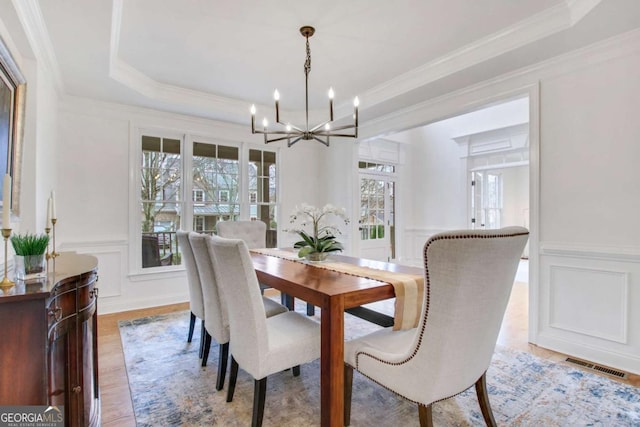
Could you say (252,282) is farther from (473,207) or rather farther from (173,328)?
(473,207)

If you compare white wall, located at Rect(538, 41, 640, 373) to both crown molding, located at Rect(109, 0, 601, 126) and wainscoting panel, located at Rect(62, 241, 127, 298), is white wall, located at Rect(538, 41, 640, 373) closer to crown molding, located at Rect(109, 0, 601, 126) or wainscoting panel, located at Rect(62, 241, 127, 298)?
crown molding, located at Rect(109, 0, 601, 126)

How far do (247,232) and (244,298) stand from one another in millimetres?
2077

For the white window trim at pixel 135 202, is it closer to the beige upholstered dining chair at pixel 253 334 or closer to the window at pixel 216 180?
the window at pixel 216 180

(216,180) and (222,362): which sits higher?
(216,180)

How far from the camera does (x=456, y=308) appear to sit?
1332 millimetres

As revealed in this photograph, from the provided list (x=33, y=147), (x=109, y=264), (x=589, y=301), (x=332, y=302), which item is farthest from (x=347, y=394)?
(x=109, y=264)

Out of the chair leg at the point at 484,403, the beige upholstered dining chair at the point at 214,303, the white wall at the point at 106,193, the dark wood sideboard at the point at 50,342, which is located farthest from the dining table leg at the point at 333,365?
the white wall at the point at 106,193

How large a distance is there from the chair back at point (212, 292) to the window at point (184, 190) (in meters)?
2.39

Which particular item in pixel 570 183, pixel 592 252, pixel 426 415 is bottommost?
pixel 426 415

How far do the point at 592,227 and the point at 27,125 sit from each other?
4.45m

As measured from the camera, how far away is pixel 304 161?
5.40m

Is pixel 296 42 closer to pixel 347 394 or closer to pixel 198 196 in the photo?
pixel 198 196

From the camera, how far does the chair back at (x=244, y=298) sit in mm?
1666

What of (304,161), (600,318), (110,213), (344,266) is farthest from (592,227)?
(110,213)
